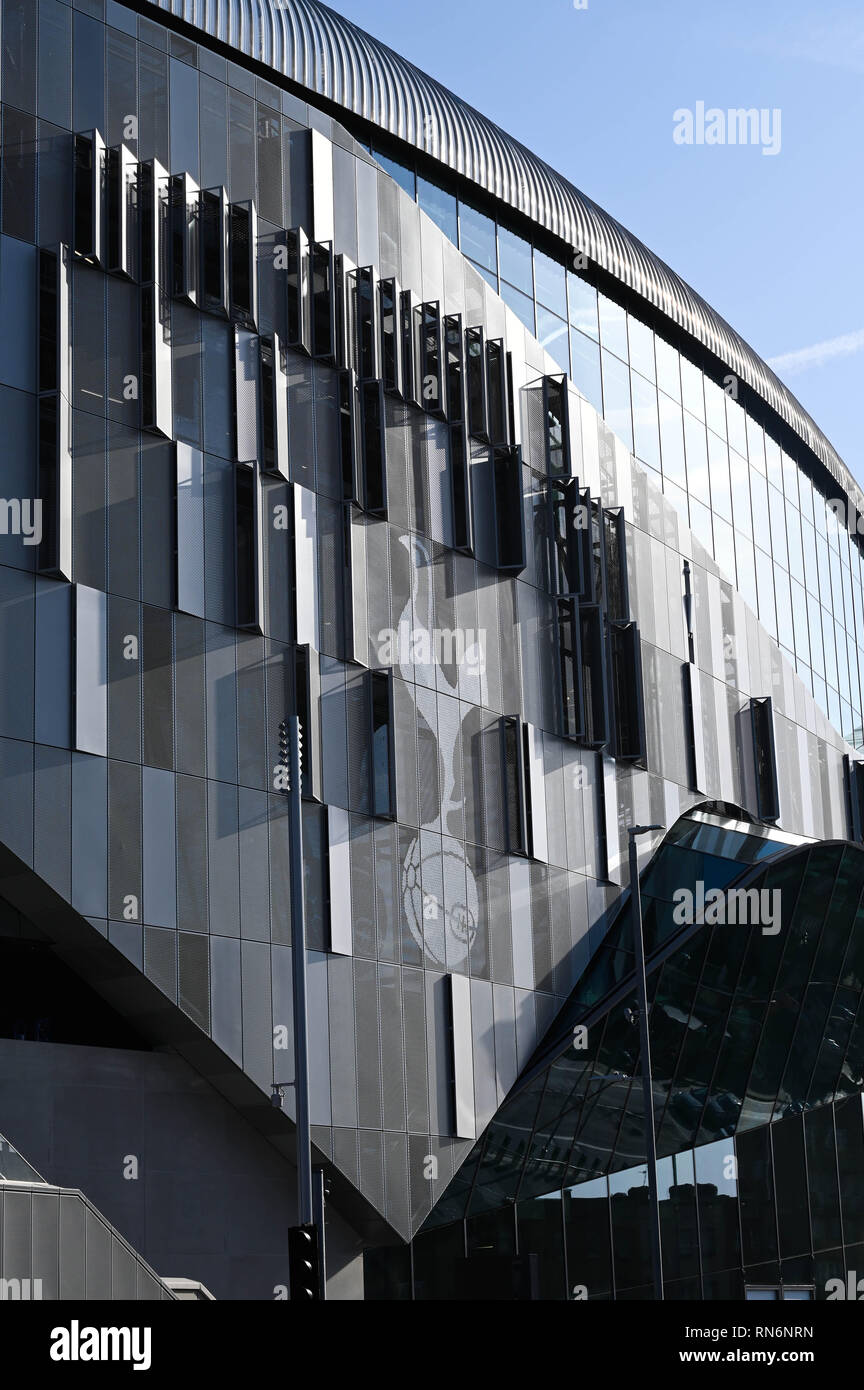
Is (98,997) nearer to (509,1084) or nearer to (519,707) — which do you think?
(509,1084)

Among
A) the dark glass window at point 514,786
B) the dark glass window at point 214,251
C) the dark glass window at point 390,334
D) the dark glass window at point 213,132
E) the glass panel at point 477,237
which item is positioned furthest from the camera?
the glass panel at point 477,237

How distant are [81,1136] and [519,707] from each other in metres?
12.9

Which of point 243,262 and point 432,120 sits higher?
point 432,120

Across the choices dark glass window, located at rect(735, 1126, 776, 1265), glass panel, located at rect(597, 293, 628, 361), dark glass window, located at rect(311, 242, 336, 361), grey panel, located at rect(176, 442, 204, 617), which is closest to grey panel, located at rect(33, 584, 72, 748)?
grey panel, located at rect(176, 442, 204, 617)

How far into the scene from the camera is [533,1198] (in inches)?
1299

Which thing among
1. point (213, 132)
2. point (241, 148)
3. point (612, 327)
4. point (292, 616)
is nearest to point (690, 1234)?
point (292, 616)

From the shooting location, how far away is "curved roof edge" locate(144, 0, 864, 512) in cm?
3195

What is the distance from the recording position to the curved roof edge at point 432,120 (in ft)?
105

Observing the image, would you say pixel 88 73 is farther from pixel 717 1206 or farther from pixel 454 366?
pixel 717 1206

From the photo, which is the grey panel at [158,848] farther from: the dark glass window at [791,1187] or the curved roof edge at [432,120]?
the dark glass window at [791,1187]

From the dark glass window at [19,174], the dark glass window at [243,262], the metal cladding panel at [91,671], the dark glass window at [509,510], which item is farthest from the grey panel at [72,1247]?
the dark glass window at [509,510]

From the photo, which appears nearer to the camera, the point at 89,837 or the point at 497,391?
the point at 89,837

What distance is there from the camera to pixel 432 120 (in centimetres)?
3662

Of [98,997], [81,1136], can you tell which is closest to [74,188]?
[98,997]
